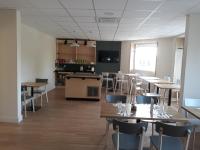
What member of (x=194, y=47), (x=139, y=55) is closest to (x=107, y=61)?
(x=139, y=55)

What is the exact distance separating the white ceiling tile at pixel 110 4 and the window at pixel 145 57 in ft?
17.9

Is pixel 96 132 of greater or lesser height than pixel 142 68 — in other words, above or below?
below

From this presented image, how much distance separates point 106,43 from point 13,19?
6.49 meters

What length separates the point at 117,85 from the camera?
9.97 m

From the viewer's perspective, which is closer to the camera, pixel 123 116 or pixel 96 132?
pixel 123 116

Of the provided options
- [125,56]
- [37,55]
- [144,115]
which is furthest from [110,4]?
[125,56]

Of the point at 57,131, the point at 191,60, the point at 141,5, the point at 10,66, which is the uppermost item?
the point at 141,5

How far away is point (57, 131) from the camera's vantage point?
393 centimetres

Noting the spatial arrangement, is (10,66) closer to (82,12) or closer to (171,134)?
(82,12)

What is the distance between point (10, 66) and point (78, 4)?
207 cm

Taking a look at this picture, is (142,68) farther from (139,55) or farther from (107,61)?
(107,61)

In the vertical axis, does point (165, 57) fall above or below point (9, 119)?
above

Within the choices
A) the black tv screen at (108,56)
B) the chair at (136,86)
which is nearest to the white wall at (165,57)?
the chair at (136,86)

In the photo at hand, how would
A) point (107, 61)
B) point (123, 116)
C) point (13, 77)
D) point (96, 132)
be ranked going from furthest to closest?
point (107, 61) → point (13, 77) → point (96, 132) → point (123, 116)
